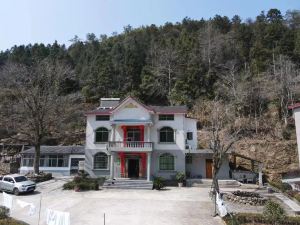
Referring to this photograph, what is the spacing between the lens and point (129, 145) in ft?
104

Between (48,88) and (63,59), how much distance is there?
3533cm

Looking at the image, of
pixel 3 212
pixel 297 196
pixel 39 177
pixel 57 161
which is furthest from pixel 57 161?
pixel 297 196

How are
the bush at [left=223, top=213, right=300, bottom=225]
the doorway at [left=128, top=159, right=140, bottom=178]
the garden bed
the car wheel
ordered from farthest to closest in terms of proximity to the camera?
the doorway at [left=128, top=159, right=140, bottom=178]
the car wheel
the garden bed
the bush at [left=223, top=213, right=300, bottom=225]

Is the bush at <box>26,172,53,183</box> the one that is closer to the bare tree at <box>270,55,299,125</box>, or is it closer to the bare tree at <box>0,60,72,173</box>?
the bare tree at <box>0,60,72,173</box>

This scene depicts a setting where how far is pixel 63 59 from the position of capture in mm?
69812

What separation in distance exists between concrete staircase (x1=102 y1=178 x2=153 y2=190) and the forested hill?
24.7 meters

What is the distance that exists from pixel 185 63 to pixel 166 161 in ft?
100

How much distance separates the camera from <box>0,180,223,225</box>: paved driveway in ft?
54.0

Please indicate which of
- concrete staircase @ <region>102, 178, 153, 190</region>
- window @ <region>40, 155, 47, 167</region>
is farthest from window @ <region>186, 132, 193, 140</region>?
window @ <region>40, 155, 47, 167</region>

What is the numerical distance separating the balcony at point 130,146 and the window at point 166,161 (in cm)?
233

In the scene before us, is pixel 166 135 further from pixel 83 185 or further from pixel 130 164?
pixel 83 185

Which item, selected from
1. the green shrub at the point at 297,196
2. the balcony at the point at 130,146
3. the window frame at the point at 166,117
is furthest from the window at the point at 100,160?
the green shrub at the point at 297,196

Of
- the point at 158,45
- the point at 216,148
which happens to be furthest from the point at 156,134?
the point at 158,45

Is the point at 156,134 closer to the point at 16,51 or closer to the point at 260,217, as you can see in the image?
the point at 260,217
